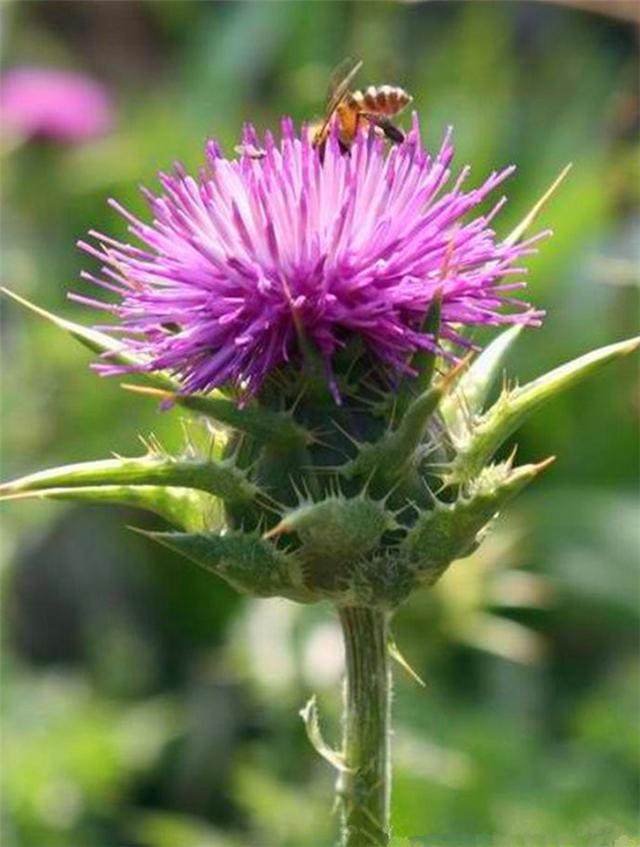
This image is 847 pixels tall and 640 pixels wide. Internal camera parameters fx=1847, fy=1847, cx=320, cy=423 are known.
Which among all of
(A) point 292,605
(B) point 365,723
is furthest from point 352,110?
(A) point 292,605

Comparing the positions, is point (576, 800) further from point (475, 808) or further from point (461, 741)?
point (461, 741)

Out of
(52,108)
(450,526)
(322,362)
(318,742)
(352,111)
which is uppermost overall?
(52,108)

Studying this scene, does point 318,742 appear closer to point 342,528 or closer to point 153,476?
point 342,528

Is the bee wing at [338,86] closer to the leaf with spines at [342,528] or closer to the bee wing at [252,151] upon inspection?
the bee wing at [252,151]

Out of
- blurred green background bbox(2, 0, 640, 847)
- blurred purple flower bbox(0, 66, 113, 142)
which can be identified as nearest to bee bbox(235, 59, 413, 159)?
blurred green background bbox(2, 0, 640, 847)

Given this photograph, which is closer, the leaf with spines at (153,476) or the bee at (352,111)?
the leaf with spines at (153,476)

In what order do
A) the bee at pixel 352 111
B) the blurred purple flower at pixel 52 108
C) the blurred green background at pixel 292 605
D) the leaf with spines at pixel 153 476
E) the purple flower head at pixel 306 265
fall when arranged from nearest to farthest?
the leaf with spines at pixel 153 476, the purple flower head at pixel 306 265, the bee at pixel 352 111, the blurred green background at pixel 292 605, the blurred purple flower at pixel 52 108

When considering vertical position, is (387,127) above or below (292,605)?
below

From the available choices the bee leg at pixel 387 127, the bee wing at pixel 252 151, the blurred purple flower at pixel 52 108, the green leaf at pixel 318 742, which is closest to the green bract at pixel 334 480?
the green leaf at pixel 318 742
